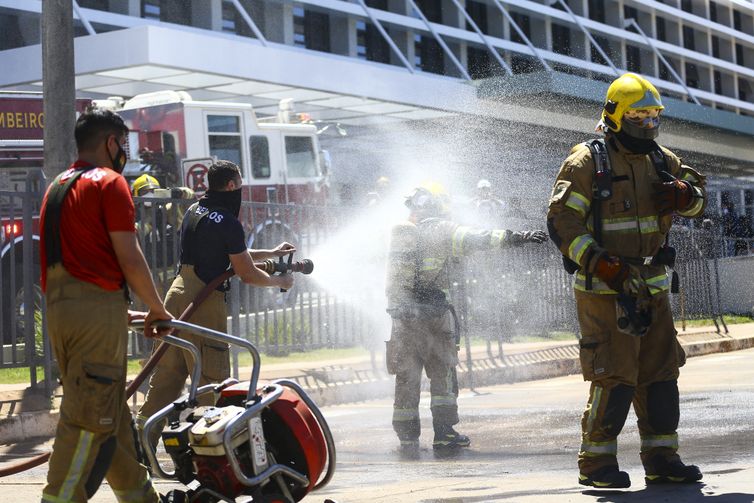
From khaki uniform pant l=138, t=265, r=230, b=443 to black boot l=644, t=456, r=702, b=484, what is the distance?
219 centimetres

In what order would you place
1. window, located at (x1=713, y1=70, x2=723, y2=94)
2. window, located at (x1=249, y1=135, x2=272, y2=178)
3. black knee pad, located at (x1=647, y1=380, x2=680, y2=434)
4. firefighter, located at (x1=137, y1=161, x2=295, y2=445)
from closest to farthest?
1. black knee pad, located at (x1=647, y1=380, x2=680, y2=434)
2. firefighter, located at (x1=137, y1=161, x2=295, y2=445)
3. window, located at (x1=249, y1=135, x2=272, y2=178)
4. window, located at (x1=713, y1=70, x2=723, y2=94)

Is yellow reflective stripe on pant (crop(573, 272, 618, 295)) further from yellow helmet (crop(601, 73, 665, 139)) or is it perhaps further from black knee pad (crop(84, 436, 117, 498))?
black knee pad (crop(84, 436, 117, 498))

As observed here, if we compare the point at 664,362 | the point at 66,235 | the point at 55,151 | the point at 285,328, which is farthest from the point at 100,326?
the point at 285,328

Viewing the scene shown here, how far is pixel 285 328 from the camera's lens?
12.2 m

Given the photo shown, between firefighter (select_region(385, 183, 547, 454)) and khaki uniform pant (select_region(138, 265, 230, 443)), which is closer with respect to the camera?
khaki uniform pant (select_region(138, 265, 230, 443))

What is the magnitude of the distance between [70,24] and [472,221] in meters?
7.97

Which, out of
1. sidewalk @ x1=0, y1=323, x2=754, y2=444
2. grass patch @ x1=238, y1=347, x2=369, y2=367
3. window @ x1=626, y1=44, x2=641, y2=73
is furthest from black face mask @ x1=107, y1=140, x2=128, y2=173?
window @ x1=626, y1=44, x2=641, y2=73

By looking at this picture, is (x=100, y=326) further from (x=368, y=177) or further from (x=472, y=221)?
(x=368, y=177)

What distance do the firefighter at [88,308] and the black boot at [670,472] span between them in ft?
8.18

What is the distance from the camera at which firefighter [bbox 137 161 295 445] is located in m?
6.54

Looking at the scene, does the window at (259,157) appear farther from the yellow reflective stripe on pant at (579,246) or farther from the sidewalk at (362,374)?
the yellow reflective stripe on pant at (579,246)

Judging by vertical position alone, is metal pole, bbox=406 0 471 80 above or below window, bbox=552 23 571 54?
below

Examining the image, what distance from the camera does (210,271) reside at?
6711 millimetres

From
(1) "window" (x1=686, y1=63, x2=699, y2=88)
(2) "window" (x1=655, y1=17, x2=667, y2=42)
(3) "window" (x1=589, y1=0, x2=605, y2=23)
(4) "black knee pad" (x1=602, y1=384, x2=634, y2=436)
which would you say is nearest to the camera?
(4) "black knee pad" (x1=602, y1=384, x2=634, y2=436)
